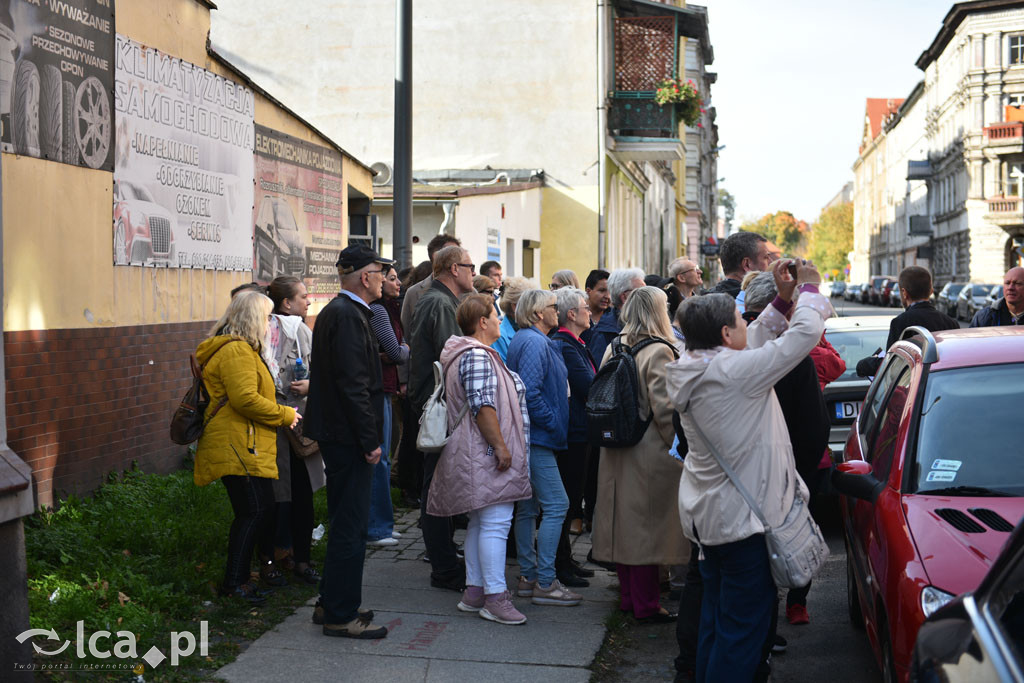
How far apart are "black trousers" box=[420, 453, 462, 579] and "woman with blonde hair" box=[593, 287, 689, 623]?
114 centimetres

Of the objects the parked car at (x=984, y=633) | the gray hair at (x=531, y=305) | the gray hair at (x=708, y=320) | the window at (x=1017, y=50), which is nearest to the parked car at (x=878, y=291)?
the window at (x=1017, y=50)

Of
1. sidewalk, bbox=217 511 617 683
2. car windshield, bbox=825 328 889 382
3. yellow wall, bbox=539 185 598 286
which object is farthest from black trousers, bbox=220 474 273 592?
yellow wall, bbox=539 185 598 286

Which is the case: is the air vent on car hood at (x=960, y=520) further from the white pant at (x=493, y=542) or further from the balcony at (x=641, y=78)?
the balcony at (x=641, y=78)

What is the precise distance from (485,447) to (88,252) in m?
3.48

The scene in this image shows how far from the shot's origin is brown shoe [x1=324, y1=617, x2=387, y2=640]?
5.79 m

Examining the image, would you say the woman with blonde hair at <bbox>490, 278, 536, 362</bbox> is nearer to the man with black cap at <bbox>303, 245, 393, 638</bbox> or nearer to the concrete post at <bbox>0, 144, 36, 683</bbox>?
the man with black cap at <bbox>303, 245, 393, 638</bbox>

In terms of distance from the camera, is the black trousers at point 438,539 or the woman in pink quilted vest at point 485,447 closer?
the woman in pink quilted vest at point 485,447

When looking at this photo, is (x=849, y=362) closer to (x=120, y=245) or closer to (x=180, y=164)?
(x=180, y=164)

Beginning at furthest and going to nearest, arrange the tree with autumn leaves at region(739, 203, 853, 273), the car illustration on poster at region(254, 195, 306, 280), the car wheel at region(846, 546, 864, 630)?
1. the tree with autumn leaves at region(739, 203, 853, 273)
2. the car illustration on poster at region(254, 195, 306, 280)
3. the car wheel at region(846, 546, 864, 630)

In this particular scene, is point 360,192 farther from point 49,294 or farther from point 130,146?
point 49,294

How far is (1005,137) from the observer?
2670 inches

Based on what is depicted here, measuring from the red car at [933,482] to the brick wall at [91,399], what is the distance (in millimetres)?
4900

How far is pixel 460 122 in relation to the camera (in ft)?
72.7

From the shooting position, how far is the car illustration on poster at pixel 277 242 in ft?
34.7
